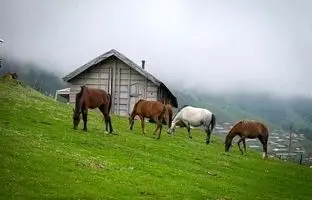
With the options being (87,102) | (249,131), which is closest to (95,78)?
(249,131)

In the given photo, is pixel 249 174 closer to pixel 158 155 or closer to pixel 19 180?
pixel 158 155

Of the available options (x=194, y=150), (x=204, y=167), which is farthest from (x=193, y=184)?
(x=194, y=150)

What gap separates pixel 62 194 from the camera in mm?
16422

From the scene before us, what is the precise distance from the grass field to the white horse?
→ 6.85 metres

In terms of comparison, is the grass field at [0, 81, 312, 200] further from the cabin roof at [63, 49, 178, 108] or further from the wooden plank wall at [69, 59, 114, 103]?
the wooden plank wall at [69, 59, 114, 103]

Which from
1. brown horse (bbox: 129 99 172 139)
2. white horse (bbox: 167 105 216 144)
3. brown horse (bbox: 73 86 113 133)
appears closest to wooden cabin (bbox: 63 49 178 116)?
white horse (bbox: 167 105 216 144)

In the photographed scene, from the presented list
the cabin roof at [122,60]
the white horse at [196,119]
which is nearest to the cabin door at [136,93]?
the cabin roof at [122,60]

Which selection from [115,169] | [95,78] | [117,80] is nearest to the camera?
[115,169]

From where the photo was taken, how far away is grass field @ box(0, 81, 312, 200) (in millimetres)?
17688

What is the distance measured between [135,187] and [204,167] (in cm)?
922

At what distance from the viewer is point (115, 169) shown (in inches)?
847

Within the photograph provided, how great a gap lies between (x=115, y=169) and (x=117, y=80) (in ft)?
124

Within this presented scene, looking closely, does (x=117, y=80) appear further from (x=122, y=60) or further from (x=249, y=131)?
(x=249, y=131)

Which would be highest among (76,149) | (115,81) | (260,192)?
(115,81)
